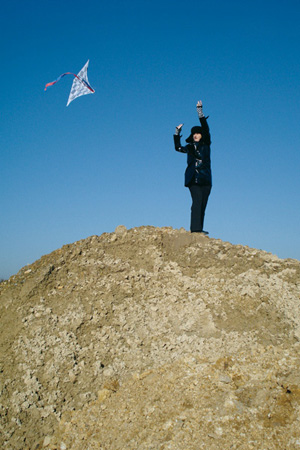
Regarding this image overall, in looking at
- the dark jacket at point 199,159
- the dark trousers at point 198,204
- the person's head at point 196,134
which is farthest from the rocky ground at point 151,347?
the person's head at point 196,134

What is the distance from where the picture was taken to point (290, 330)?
222 inches

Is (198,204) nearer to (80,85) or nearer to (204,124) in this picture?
(204,124)

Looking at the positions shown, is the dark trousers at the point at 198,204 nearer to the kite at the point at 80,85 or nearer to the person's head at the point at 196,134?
the person's head at the point at 196,134

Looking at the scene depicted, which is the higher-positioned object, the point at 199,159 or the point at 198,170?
the point at 199,159

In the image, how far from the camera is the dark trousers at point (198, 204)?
7.71 m

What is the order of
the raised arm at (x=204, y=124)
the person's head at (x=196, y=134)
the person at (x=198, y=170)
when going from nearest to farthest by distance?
the raised arm at (x=204, y=124) → the person at (x=198, y=170) → the person's head at (x=196, y=134)

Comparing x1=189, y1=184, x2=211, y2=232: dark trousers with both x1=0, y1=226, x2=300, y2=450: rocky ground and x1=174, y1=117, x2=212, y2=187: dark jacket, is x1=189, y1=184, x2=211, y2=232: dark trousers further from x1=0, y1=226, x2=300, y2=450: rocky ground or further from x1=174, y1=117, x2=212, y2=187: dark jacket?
x1=0, y1=226, x2=300, y2=450: rocky ground

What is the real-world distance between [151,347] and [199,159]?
4.26 metres

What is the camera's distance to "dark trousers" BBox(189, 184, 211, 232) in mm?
7707

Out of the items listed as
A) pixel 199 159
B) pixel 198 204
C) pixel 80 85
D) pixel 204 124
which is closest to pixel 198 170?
pixel 199 159

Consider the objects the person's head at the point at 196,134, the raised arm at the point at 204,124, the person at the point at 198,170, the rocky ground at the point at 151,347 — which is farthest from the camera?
the person's head at the point at 196,134

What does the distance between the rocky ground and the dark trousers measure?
1.65 ft

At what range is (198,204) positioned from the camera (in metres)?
7.70

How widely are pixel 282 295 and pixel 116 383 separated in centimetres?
323
